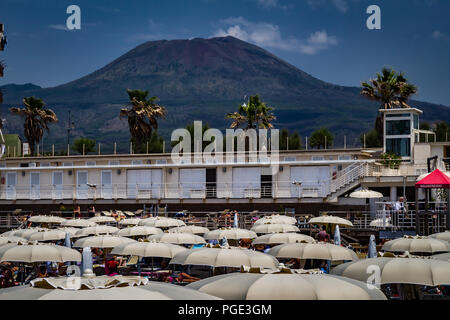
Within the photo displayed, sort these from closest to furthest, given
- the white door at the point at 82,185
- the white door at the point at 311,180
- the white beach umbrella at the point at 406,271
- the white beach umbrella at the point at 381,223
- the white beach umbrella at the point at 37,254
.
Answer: the white beach umbrella at the point at 406,271 < the white beach umbrella at the point at 37,254 < the white beach umbrella at the point at 381,223 < the white door at the point at 311,180 < the white door at the point at 82,185

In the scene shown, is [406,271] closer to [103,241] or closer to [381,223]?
[103,241]

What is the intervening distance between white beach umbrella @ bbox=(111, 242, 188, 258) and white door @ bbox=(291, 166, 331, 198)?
23.4 metres

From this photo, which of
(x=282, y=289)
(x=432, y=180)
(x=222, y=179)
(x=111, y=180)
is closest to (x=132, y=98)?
(x=111, y=180)

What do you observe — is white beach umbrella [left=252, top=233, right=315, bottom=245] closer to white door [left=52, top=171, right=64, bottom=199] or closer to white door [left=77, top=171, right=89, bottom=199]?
white door [left=77, top=171, right=89, bottom=199]

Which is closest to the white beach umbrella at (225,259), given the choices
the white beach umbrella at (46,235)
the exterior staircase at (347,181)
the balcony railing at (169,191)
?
the white beach umbrella at (46,235)

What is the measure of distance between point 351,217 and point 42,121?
127 ft

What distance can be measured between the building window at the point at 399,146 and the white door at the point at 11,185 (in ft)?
87.4

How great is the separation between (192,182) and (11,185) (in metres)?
14.3

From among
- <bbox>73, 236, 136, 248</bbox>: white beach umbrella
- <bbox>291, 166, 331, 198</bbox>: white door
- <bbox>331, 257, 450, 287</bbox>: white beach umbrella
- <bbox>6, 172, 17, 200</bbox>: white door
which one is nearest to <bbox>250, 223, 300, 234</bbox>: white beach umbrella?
<bbox>73, 236, 136, 248</bbox>: white beach umbrella

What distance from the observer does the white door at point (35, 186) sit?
150 ft

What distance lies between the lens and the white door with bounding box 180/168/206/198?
139 feet

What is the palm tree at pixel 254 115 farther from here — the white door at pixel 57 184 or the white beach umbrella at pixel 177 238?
the white beach umbrella at pixel 177 238

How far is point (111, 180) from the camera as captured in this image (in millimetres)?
44656
